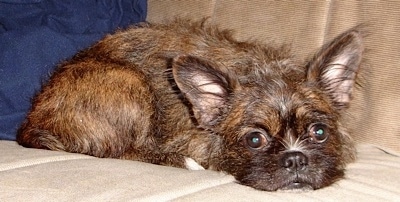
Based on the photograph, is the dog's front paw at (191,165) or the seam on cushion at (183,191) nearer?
the seam on cushion at (183,191)

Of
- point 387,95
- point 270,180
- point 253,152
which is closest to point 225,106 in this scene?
point 253,152

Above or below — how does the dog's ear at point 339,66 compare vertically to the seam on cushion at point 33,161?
above

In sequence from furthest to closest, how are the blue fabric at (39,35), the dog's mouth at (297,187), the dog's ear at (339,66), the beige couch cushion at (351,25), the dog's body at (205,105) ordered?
the blue fabric at (39,35), the beige couch cushion at (351,25), the dog's ear at (339,66), the dog's body at (205,105), the dog's mouth at (297,187)

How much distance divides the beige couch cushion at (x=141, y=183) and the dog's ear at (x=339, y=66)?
41cm

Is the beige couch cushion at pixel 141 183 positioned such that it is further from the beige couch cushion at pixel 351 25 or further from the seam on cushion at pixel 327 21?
the seam on cushion at pixel 327 21

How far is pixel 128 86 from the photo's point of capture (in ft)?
12.5

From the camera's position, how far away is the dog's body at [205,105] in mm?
3173

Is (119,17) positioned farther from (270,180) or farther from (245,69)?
(270,180)

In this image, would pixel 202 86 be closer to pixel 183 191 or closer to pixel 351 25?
pixel 183 191

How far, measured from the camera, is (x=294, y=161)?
300 centimetres

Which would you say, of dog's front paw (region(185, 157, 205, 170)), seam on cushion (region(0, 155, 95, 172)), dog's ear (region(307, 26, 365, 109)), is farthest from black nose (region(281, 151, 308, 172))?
seam on cushion (region(0, 155, 95, 172))

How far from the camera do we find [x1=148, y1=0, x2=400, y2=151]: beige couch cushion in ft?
11.8

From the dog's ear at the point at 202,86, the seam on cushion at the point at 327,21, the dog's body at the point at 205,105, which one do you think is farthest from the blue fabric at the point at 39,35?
the seam on cushion at the point at 327,21

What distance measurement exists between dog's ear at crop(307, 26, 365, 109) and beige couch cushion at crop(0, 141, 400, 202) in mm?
414
